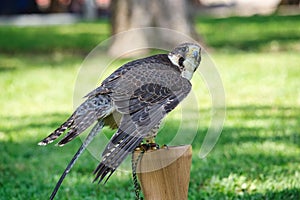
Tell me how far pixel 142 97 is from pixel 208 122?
194 inches

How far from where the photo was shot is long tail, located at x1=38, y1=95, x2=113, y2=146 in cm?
458

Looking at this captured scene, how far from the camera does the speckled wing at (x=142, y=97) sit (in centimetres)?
450

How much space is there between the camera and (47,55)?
18.0 meters

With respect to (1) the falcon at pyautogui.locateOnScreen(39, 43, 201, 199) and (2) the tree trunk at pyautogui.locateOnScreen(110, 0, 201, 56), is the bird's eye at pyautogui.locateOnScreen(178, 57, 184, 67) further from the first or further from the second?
(2) the tree trunk at pyautogui.locateOnScreen(110, 0, 201, 56)

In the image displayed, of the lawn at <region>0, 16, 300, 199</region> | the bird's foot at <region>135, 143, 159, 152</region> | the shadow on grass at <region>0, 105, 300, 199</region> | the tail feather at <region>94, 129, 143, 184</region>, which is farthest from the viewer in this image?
the lawn at <region>0, 16, 300, 199</region>

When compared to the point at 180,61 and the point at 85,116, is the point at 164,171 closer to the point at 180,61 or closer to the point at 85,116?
the point at 85,116

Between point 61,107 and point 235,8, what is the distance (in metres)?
24.5

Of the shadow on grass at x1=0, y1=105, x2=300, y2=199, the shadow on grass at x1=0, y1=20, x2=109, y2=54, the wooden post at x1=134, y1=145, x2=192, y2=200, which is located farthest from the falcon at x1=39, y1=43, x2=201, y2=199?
the shadow on grass at x1=0, y1=20, x2=109, y2=54

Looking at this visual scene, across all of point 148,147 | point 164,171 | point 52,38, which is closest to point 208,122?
point 148,147

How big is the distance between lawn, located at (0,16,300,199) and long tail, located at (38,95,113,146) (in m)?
1.99

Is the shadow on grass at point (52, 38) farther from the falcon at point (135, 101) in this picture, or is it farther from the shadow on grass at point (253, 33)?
the falcon at point (135, 101)

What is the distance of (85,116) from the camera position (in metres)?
4.62

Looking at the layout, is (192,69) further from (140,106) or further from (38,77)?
(38,77)

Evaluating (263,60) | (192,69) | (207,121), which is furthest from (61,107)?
(192,69)
